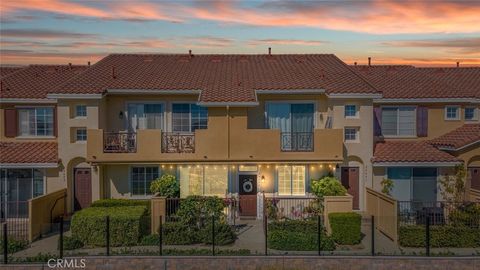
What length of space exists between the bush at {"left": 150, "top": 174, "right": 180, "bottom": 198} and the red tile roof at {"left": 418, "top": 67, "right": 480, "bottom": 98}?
50.4ft

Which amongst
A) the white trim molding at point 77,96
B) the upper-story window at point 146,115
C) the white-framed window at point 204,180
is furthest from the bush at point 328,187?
the white trim molding at point 77,96

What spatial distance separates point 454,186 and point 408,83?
6881 mm

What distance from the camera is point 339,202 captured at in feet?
85.0

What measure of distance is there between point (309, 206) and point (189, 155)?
5.44 meters

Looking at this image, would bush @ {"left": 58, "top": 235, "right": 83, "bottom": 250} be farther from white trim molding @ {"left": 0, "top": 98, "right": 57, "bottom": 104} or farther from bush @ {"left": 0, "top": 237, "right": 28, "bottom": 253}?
white trim molding @ {"left": 0, "top": 98, "right": 57, "bottom": 104}

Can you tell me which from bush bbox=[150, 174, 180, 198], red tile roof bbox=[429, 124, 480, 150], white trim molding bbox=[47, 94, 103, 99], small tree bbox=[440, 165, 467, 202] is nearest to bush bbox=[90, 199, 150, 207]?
bush bbox=[150, 174, 180, 198]

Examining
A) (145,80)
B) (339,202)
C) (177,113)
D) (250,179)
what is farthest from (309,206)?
(145,80)

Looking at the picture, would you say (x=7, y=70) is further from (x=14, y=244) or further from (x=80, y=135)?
(x=14, y=244)

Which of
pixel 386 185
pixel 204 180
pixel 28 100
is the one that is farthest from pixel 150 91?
pixel 386 185

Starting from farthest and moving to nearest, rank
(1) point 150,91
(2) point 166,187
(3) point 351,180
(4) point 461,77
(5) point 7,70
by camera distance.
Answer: (5) point 7,70 < (4) point 461,77 < (3) point 351,180 < (1) point 150,91 < (2) point 166,187

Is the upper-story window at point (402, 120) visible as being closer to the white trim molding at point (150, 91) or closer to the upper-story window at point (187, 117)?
the upper-story window at point (187, 117)

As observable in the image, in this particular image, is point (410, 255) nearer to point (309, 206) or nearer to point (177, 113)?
point (309, 206)

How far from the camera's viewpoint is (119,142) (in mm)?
28797

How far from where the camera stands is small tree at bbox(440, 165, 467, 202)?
2838 cm
